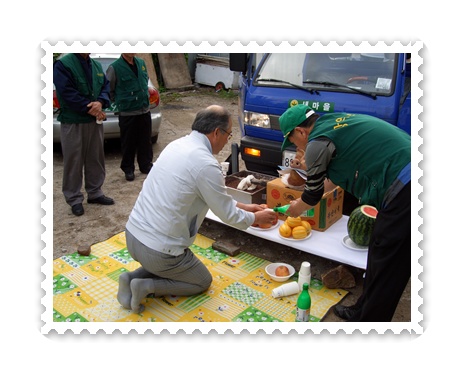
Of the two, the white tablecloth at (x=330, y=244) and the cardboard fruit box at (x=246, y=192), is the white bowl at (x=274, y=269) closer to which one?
the white tablecloth at (x=330, y=244)

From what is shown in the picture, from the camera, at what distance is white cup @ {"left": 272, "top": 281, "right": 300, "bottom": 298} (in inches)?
152

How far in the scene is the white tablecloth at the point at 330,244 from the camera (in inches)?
156

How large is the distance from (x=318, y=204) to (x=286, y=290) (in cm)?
95

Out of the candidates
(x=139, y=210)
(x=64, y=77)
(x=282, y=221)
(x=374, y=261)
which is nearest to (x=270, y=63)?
(x=282, y=221)

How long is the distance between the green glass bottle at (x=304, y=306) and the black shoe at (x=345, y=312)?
0.33m

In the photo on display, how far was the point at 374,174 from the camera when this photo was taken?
10.4 feet

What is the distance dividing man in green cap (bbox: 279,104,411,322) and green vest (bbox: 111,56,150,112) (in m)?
3.76

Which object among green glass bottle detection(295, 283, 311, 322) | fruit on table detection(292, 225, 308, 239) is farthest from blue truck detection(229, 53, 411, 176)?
green glass bottle detection(295, 283, 311, 322)

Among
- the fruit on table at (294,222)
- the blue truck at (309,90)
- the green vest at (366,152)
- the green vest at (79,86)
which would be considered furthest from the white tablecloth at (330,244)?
the green vest at (79,86)

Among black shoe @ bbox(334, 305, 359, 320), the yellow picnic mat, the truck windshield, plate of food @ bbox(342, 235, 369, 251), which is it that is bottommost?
the yellow picnic mat

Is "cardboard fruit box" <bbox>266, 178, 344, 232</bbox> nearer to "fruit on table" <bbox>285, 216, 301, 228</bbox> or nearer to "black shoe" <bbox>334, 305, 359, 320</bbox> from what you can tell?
Answer: "fruit on table" <bbox>285, 216, 301, 228</bbox>

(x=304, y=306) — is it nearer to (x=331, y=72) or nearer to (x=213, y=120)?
(x=213, y=120)
